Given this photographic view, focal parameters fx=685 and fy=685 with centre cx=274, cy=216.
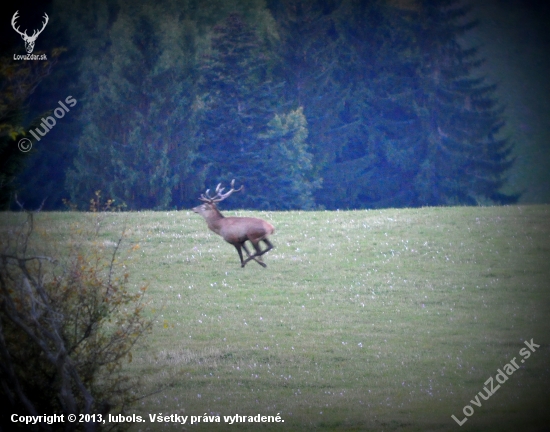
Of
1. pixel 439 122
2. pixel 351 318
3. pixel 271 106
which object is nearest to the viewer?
pixel 351 318

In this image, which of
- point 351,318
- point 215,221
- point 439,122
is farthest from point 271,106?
point 351,318

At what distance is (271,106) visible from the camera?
47.9 m

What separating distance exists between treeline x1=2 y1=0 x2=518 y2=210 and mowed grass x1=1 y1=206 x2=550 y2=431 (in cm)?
2213

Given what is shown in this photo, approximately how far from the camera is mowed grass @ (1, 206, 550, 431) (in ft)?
34.0

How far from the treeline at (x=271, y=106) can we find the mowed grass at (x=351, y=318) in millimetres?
22129

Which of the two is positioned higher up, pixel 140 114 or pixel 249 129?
pixel 140 114

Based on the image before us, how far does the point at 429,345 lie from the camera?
13359 mm

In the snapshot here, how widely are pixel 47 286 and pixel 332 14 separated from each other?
4902 centimetres

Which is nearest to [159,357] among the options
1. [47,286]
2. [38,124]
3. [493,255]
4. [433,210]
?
[38,124]

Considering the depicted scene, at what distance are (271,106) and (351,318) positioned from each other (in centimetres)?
3431

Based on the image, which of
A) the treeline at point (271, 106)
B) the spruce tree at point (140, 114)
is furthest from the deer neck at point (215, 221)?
the spruce tree at point (140, 114)

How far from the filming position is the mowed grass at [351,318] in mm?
10375

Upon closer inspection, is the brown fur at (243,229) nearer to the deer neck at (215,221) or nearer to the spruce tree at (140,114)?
the deer neck at (215,221)

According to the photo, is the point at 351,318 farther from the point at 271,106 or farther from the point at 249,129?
the point at 271,106
